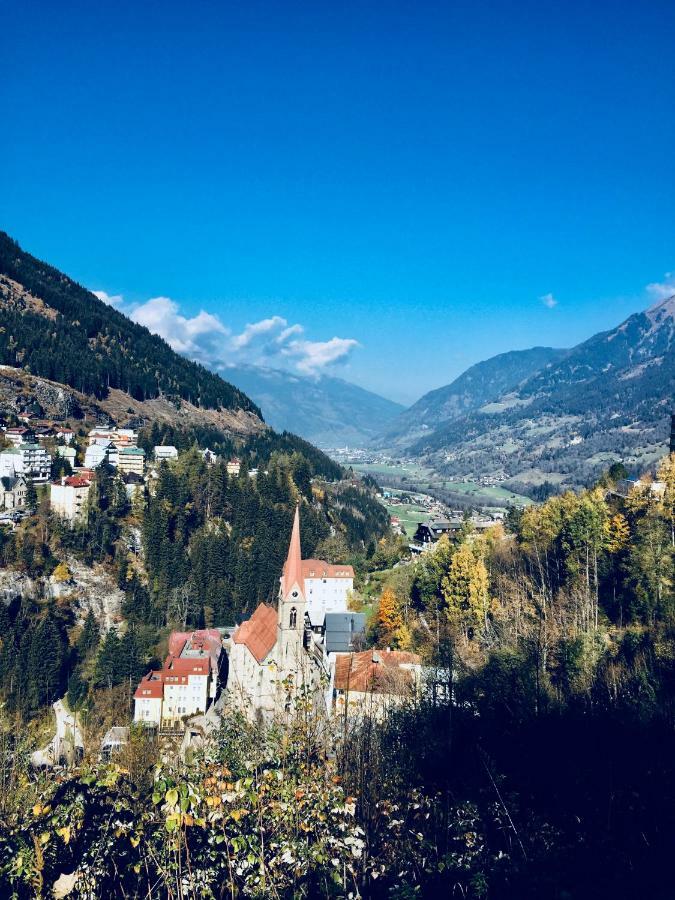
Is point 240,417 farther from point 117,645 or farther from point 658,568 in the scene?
point 658,568

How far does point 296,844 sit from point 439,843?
7.77 feet

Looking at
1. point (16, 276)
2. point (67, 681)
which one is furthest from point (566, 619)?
point (16, 276)

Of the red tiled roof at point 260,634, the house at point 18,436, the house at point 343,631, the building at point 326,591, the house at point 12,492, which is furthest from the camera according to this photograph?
the house at point 18,436

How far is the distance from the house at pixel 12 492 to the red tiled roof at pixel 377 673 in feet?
135

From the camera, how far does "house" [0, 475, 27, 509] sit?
50.4m

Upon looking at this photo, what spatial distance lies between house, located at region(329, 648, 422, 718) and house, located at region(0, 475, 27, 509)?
41.1 m

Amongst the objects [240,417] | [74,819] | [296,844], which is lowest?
[296,844]

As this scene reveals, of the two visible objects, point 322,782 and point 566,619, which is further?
point 566,619

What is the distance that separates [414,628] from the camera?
90.0 ft

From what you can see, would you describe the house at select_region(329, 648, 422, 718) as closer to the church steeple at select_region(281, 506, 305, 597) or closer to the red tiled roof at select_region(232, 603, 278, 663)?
the church steeple at select_region(281, 506, 305, 597)

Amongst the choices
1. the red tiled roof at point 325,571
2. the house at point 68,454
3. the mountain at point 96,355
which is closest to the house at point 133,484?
the house at point 68,454

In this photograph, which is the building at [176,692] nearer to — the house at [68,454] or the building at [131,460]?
the building at [131,460]

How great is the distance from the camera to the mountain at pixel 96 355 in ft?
289

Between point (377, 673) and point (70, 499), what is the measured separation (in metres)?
40.3
